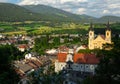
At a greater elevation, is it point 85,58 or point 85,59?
point 85,58

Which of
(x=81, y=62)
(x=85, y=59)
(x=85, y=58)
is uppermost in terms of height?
(x=85, y=58)

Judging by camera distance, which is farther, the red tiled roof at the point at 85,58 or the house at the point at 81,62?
the red tiled roof at the point at 85,58

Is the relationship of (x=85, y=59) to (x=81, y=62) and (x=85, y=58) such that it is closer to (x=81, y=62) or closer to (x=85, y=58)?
(x=85, y=58)

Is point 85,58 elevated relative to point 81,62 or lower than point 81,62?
elevated

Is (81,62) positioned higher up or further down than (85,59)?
further down

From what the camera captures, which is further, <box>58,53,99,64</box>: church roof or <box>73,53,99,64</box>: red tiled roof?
<box>73,53,99,64</box>: red tiled roof

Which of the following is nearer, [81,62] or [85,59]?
[85,59]

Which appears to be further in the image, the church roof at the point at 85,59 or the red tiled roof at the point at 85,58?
the red tiled roof at the point at 85,58

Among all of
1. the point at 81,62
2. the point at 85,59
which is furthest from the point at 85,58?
the point at 81,62

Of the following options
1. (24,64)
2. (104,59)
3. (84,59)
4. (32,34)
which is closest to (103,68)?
(104,59)

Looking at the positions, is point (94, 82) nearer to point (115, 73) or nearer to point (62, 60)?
point (115, 73)

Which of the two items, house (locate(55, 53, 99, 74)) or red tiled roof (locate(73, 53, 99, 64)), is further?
red tiled roof (locate(73, 53, 99, 64))
